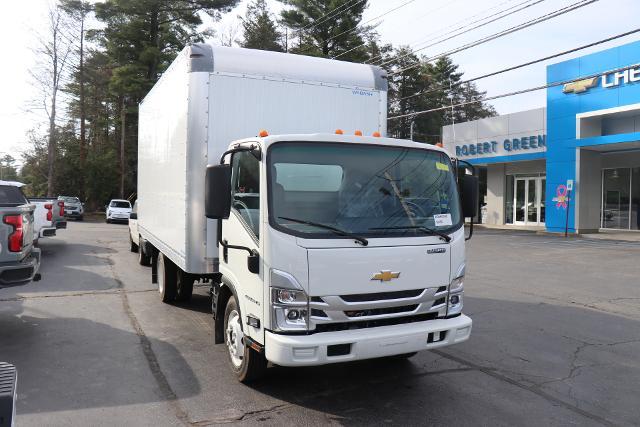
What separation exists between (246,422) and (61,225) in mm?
15122

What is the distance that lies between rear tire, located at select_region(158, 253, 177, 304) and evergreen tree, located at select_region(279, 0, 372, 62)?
104 feet

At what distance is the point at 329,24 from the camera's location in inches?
1486

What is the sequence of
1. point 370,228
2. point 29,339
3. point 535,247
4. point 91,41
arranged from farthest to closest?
point 91,41, point 535,247, point 29,339, point 370,228

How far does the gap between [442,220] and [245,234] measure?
1.77m

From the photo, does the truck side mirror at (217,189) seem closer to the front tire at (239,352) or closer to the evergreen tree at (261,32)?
the front tire at (239,352)

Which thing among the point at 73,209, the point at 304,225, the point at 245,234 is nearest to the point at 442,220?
the point at 304,225

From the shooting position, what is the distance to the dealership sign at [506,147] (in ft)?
89.6

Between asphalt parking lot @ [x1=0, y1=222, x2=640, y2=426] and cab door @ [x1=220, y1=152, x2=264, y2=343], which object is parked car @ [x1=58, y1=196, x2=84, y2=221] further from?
cab door @ [x1=220, y1=152, x2=264, y2=343]

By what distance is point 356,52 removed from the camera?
37.9 meters

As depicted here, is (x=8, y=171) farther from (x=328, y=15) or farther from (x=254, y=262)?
(x=254, y=262)

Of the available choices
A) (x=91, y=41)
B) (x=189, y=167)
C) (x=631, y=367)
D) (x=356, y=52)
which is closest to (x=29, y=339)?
(x=189, y=167)

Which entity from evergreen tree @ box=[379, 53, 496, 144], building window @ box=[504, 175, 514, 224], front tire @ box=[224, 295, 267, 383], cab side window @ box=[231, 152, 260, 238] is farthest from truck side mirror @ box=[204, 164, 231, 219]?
evergreen tree @ box=[379, 53, 496, 144]

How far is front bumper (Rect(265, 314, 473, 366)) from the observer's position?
12.6 feet

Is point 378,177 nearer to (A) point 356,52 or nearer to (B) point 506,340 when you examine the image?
(B) point 506,340
